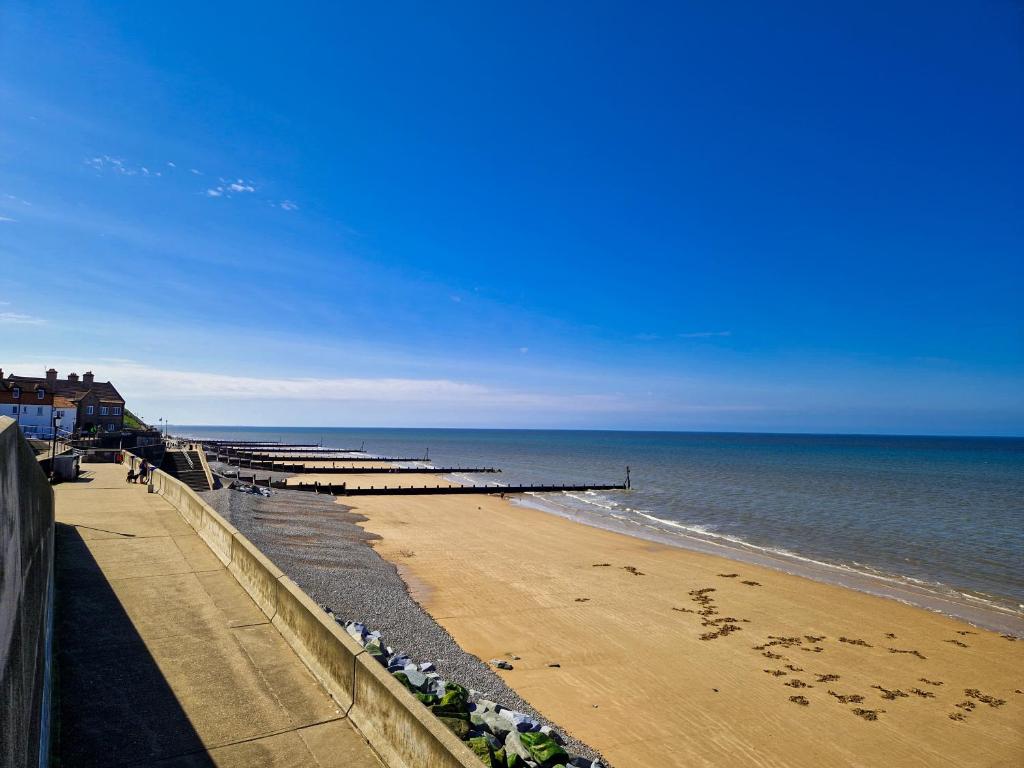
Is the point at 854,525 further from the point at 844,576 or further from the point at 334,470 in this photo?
the point at 334,470

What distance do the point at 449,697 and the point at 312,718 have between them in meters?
2.93

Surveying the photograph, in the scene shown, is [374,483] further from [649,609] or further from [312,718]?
[312,718]

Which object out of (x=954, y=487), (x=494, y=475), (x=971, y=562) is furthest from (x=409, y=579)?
(x=954, y=487)

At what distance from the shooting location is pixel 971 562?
28250 mm

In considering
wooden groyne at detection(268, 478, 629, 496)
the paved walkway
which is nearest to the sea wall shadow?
the paved walkway

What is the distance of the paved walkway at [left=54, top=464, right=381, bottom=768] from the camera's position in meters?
6.14

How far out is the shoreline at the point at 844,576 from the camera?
20.2 m

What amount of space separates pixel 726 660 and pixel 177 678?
1313 cm

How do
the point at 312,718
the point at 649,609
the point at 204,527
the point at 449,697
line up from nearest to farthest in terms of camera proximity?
the point at 312,718 → the point at 449,697 → the point at 204,527 → the point at 649,609

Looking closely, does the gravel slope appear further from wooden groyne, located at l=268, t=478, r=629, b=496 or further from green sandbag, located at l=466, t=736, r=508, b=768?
wooden groyne, located at l=268, t=478, r=629, b=496

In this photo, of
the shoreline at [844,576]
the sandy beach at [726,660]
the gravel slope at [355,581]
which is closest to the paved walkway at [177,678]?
the gravel slope at [355,581]

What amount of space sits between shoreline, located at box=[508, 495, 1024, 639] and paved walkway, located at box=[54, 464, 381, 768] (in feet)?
73.4

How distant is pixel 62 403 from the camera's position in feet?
212

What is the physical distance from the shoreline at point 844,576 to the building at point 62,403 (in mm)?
50371
